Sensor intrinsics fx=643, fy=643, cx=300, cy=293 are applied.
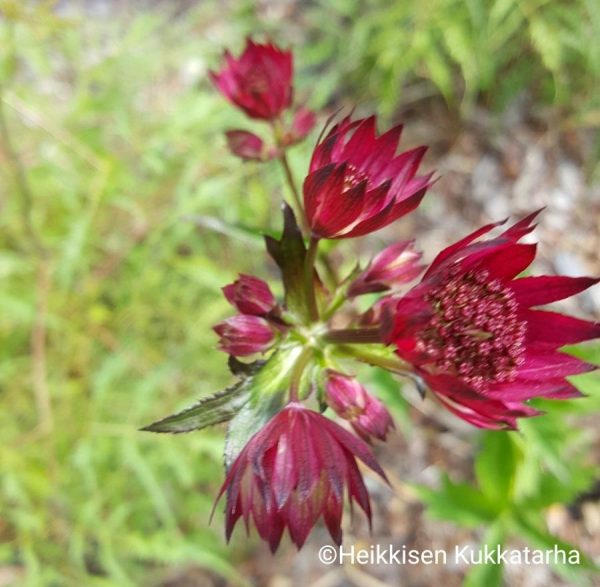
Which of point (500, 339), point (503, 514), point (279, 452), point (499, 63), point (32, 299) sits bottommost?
point (503, 514)

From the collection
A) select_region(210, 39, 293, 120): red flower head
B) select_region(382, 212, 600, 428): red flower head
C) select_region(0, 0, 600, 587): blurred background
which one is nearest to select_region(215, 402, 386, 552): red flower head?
select_region(382, 212, 600, 428): red flower head

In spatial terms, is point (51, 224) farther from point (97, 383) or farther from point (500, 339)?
point (500, 339)

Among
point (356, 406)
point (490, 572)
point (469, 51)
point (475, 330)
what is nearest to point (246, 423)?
point (356, 406)

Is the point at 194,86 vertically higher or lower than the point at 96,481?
higher

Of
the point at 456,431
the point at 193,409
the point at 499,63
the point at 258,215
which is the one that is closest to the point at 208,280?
the point at 258,215

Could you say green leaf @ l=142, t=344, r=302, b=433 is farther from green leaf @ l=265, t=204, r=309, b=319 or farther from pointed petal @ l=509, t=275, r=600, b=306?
pointed petal @ l=509, t=275, r=600, b=306

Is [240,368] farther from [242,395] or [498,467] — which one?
[498,467]

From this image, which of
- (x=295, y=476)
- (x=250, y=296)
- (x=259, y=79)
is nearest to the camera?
(x=295, y=476)

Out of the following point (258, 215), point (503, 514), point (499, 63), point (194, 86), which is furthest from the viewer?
point (194, 86)

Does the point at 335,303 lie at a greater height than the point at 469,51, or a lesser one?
lesser
